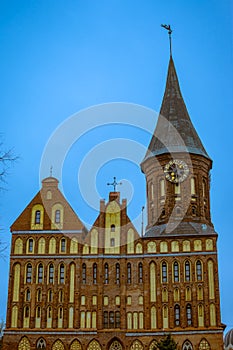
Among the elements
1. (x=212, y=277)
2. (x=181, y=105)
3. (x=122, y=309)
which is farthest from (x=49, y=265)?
(x=181, y=105)

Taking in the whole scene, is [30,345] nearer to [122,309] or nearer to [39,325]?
[39,325]

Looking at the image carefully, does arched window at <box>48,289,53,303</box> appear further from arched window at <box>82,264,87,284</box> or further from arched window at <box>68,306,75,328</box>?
arched window at <box>82,264,87,284</box>

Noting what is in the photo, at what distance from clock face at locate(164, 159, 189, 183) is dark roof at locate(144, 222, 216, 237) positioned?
4.52 metres

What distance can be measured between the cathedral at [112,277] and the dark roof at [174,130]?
3.37 m

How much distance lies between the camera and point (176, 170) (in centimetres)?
5359

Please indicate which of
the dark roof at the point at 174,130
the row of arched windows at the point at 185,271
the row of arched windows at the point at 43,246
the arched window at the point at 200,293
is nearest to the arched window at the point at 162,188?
the dark roof at the point at 174,130

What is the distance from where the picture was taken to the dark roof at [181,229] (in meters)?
49.5

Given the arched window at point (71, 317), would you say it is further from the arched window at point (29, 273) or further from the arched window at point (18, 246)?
the arched window at point (18, 246)

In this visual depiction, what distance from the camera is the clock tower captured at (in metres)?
52.0

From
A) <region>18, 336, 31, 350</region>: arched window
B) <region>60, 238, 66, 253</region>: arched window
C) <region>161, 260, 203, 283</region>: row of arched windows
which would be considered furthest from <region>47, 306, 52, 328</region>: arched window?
<region>161, 260, 203, 283</region>: row of arched windows

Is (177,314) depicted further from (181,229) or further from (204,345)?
(181,229)

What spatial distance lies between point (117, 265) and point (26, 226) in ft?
27.4

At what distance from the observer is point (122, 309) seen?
47406 mm

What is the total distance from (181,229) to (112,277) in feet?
23.0
